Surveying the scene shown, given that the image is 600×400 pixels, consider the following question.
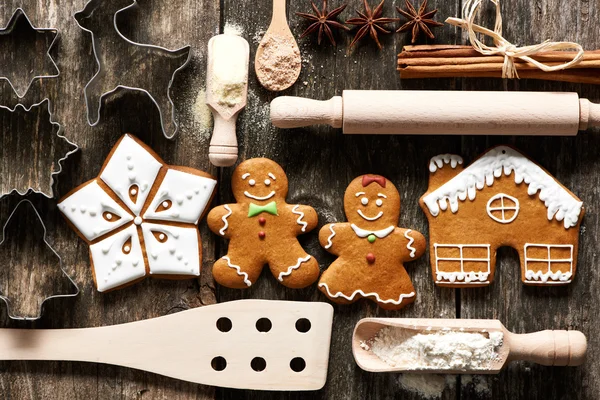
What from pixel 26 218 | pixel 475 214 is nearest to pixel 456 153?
pixel 475 214

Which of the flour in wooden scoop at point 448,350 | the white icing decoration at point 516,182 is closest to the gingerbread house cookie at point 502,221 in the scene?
the white icing decoration at point 516,182

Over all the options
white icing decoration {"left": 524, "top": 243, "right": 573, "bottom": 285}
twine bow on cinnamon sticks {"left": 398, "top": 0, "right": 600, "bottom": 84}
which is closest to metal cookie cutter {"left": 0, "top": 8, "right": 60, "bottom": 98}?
twine bow on cinnamon sticks {"left": 398, "top": 0, "right": 600, "bottom": 84}

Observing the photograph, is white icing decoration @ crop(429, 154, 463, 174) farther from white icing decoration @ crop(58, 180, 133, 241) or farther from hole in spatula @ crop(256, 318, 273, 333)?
white icing decoration @ crop(58, 180, 133, 241)

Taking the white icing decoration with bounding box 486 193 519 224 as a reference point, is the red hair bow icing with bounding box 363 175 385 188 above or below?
above

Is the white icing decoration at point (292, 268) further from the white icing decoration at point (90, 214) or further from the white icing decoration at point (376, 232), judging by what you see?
the white icing decoration at point (90, 214)

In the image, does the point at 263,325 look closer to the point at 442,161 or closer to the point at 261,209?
the point at 261,209

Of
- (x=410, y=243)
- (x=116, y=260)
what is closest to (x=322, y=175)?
(x=410, y=243)
